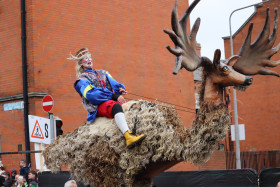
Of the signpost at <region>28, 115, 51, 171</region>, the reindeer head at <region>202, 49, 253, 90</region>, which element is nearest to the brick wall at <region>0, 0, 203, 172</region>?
the signpost at <region>28, 115, 51, 171</region>

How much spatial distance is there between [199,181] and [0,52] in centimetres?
1173

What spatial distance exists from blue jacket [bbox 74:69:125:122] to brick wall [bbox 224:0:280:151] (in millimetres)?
24281

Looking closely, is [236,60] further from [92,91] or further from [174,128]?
[92,91]

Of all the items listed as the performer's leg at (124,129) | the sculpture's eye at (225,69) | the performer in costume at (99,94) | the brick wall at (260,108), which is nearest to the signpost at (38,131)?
the performer in costume at (99,94)

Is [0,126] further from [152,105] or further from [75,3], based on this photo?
[152,105]

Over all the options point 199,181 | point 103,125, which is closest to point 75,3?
point 199,181

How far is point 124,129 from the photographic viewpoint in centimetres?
565

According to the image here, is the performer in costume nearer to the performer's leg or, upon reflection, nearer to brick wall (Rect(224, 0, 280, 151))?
the performer's leg

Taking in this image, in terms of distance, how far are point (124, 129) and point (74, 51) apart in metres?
13.4

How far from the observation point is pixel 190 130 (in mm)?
5574

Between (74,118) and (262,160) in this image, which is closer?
(74,118)

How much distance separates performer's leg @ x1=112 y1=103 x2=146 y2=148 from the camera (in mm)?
5574

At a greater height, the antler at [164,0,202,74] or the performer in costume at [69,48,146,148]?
the antler at [164,0,202,74]

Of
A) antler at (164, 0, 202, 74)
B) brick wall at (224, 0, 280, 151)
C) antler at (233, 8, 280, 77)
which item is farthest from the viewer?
brick wall at (224, 0, 280, 151)
